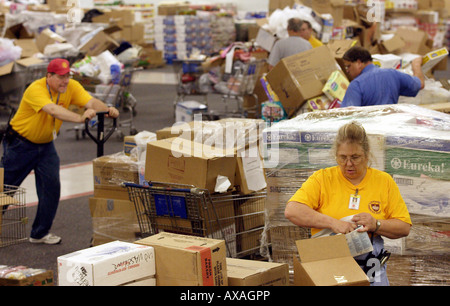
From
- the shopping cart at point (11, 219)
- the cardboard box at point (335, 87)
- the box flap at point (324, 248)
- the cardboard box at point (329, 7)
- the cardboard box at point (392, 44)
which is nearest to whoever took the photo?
the box flap at point (324, 248)

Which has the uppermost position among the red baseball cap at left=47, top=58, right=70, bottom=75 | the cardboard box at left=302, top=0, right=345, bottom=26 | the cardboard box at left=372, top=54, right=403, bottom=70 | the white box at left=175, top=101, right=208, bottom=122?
the cardboard box at left=302, top=0, right=345, bottom=26

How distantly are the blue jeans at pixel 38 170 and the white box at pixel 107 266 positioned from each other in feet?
10.2

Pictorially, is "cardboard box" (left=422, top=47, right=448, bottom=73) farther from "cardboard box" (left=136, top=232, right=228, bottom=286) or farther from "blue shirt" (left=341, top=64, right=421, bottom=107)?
"cardboard box" (left=136, top=232, right=228, bottom=286)

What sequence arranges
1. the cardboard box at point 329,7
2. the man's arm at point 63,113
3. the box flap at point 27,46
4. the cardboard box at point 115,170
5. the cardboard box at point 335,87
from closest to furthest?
the cardboard box at point 115,170
the man's arm at point 63,113
the cardboard box at point 335,87
the cardboard box at point 329,7
the box flap at point 27,46

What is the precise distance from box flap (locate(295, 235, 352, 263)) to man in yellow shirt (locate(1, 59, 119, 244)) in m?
3.08

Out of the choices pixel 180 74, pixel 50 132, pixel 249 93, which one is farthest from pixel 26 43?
pixel 50 132

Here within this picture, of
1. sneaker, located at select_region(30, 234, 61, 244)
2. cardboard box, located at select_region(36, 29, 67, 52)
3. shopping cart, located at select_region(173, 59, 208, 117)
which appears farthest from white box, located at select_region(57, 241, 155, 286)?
cardboard box, located at select_region(36, 29, 67, 52)

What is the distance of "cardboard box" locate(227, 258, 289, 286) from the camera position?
3219mm

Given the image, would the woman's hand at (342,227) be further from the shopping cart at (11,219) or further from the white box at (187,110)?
the white box at (187,110)

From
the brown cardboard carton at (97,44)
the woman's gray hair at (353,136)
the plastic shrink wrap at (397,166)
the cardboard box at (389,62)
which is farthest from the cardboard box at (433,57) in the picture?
the brown cardboard carton at (97,44)

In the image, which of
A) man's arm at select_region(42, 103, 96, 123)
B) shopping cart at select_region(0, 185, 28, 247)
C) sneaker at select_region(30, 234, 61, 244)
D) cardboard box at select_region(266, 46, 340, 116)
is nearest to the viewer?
shopping cart at select_region(0, 185, 28, 247)

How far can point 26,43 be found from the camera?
1381 centimetres

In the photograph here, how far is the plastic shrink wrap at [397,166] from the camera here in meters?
4.20
